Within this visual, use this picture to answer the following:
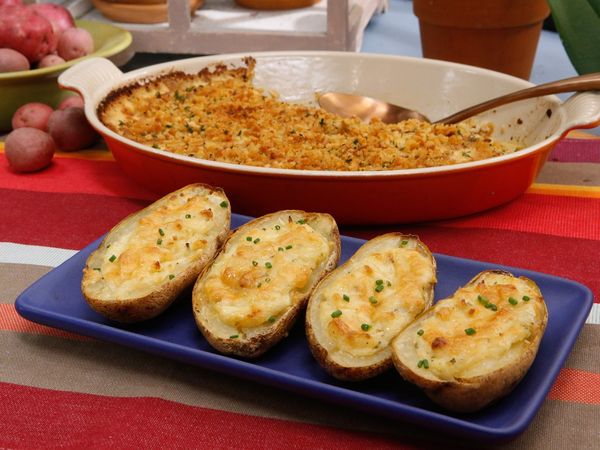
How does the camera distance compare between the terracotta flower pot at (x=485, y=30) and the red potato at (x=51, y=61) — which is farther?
the terracotta flower pot at (x=485, y=30)

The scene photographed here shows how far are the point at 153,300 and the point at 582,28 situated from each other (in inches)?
54.5

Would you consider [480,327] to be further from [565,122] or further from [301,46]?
[301,46]

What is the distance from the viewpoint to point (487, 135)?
5.70ft

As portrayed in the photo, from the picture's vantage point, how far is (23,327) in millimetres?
1171

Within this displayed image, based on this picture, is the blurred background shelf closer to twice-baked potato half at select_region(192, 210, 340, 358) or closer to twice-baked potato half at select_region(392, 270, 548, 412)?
twice-baked potato half at select_region(192, 210, 340, 358)

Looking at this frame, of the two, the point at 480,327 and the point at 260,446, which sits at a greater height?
the point at 480,327

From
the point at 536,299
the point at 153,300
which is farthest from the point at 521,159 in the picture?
the point at 153,300

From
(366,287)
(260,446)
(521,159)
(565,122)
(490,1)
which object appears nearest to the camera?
(260,446)

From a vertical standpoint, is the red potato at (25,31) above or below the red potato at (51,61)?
above

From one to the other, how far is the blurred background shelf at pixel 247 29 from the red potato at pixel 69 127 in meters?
0.72

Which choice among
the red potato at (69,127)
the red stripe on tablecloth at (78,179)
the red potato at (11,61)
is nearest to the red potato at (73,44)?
the red potato at (11,61)

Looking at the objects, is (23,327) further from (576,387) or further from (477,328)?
(576,387)

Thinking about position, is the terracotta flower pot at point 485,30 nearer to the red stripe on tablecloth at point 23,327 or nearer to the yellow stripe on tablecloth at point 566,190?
the yellow stripe on tablecloth at point 566,190

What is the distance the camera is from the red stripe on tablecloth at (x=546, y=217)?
148 centimetres
